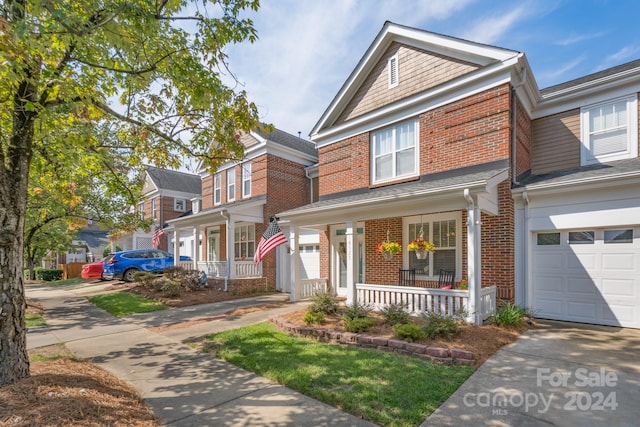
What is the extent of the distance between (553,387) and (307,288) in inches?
333

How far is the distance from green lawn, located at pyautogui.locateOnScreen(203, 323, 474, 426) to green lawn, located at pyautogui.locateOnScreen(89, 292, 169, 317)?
527cm

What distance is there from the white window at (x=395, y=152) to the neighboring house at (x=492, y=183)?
40mm

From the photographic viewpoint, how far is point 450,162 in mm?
9344

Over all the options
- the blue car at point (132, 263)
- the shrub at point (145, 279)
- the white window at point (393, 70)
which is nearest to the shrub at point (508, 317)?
the white window at point (393, 70)

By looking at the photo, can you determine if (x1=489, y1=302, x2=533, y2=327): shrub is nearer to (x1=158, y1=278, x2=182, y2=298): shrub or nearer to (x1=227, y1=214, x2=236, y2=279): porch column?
→ (x1=227, y1=214, x2=236, y2=279): porch column

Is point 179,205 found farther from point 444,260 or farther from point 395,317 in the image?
point 395,317

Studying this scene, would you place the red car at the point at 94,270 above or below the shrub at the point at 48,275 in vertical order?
above

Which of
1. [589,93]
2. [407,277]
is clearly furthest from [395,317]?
[589,93]

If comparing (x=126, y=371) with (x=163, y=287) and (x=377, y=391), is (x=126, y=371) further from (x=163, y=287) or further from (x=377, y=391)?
(x=163, y=287)

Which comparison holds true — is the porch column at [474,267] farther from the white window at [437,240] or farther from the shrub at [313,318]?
the shrub at [313,318]

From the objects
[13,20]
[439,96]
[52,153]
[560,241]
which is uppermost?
[439,96]

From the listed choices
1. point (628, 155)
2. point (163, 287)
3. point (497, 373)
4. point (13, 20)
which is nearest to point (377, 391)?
point (497, 373)

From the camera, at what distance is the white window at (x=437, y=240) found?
364 inches

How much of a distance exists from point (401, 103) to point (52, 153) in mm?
9232
